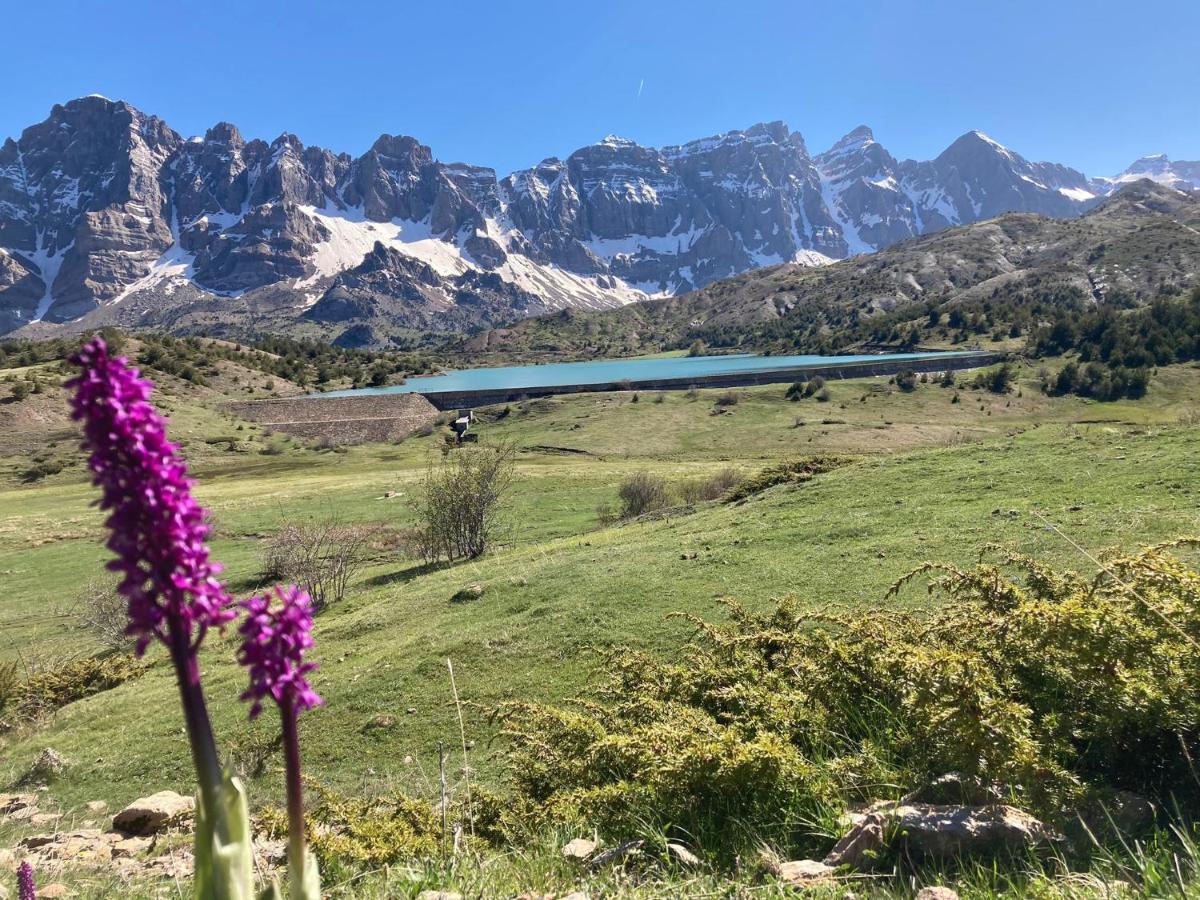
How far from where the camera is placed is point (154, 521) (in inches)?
67.3

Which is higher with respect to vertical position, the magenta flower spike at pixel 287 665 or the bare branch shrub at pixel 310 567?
the magenta flower spike at pixel 287 665

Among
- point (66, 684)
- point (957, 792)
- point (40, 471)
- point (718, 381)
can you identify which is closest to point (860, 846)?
point (957, 792)

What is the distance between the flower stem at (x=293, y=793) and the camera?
1.84 m

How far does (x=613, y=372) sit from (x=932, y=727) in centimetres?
16466

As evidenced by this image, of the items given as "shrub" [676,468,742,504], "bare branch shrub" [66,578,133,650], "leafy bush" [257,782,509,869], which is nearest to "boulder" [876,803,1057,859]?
"leafy bush" [257,782,509,869]

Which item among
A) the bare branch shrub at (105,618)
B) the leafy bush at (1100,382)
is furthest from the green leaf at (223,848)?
the leafy bush at (1100,382)

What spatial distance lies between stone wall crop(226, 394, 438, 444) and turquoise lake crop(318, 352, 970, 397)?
5.48 meters

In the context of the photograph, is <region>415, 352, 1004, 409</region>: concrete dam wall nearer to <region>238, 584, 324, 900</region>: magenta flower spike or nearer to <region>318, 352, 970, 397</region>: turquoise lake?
<region>318, 352, 970, 397</region>: turquoise lake

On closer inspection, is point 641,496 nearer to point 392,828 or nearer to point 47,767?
point 47,767

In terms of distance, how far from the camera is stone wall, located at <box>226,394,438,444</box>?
322 feet

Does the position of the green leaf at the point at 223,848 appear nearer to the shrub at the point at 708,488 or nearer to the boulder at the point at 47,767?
the boulder at the point at 47,767

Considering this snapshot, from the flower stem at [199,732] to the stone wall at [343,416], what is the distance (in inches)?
3961

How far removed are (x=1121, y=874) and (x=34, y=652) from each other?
30485 mm

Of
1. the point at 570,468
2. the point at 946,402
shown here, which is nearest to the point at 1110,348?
the point at 946,402
